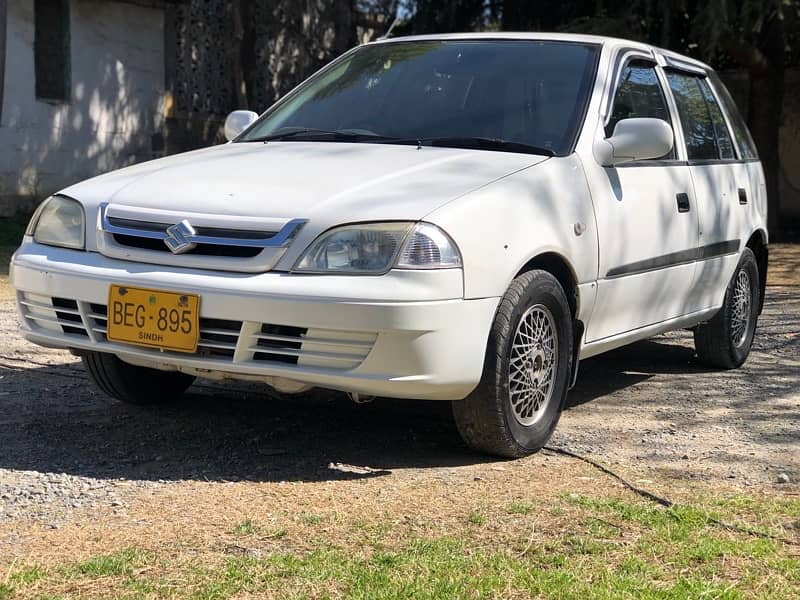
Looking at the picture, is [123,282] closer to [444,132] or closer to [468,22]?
[444,132]

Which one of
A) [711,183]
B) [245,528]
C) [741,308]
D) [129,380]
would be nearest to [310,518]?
[245,528]

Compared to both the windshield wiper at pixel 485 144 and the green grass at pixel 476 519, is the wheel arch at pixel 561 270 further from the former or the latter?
the green grass at pixel 476 519

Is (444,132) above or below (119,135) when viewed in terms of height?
above

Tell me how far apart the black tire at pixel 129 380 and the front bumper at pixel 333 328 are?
0.94 metres

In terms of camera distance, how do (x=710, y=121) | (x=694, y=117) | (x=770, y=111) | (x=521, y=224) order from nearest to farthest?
(x=521, y=224) → (x=694, y=117) → (x=710, y=121) → (x=770, y=111)

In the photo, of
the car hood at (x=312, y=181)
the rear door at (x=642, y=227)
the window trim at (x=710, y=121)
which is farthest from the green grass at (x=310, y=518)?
the window trim at (x=710, y=121)

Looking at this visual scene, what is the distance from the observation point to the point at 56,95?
14773 mm

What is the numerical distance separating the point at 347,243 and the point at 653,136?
166 centimetres

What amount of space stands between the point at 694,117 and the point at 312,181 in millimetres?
2821

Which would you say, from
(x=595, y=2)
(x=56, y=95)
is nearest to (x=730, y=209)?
(x=595, y=2)

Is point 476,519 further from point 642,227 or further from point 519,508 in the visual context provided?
point 642,227

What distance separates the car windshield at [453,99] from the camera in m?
5.13

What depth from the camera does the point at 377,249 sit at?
4.13m

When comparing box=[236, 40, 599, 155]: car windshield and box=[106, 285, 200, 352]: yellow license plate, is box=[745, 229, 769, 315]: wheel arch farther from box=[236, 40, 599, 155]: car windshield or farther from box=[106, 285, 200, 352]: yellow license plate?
box=[106, 285, 200, 352]: yellow license plate
